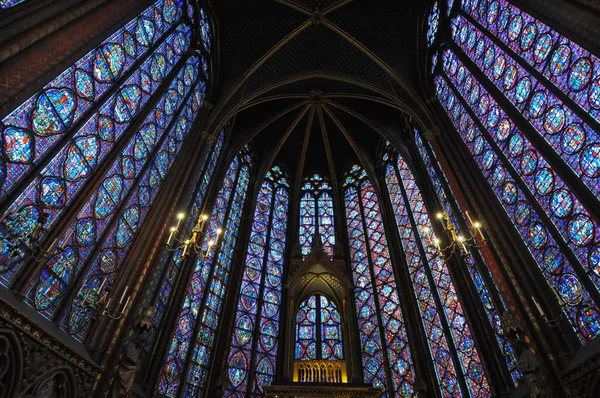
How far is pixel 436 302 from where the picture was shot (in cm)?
1101

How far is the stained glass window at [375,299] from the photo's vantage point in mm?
11275

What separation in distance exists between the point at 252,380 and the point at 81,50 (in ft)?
31.2

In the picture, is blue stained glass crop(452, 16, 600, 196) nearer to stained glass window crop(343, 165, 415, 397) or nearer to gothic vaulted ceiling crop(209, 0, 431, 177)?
gothic vaulted ceiling crop(209, 0, 431, 177)

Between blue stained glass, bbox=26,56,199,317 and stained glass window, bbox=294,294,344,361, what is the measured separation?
6.32 metres

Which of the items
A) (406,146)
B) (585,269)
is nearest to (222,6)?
(406,146)

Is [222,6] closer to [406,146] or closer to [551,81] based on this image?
[406,146]

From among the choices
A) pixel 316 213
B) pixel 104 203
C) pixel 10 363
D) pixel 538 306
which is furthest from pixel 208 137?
pixel 538 306

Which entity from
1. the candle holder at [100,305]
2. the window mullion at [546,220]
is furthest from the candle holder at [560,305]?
the candle holder at [100,305]

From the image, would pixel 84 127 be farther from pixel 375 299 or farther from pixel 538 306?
pixel 375 299

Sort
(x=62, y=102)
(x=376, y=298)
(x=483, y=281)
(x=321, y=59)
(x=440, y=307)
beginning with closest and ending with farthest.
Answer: (x=62, y=102) → (x=483, y=281) → (x=440, y=307) → (x=376, y=298) → (x=321, y=59)

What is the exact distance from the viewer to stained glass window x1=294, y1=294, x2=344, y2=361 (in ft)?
38.7

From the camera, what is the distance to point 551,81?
7.30 metres

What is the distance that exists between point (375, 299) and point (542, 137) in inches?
302

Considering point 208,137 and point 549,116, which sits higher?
point 208,137
